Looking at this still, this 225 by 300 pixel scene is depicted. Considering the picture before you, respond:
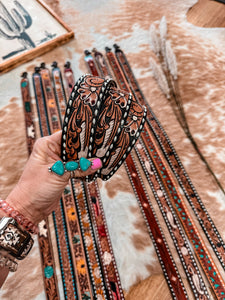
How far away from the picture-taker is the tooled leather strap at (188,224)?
31.7 inches

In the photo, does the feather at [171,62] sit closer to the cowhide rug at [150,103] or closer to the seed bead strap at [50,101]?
the cowhide rug at [150,103]

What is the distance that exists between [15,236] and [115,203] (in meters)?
0.47

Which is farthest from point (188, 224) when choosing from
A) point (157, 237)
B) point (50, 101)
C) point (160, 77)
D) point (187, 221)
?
point (50, 101)

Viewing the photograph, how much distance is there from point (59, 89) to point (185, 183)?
0.90m

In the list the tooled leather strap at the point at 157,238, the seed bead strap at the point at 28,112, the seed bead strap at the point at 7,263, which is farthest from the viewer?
the seed bead strap at the point at 28,112

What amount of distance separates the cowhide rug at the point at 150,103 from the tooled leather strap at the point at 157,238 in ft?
0.08

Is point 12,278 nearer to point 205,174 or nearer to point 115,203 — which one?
point 115,203

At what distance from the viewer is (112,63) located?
1.49 meters

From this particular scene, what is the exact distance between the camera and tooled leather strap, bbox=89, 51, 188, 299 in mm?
800

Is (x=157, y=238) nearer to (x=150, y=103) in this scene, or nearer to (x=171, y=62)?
(x=150, y=103)

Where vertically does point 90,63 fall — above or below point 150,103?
above

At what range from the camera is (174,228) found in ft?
3.01

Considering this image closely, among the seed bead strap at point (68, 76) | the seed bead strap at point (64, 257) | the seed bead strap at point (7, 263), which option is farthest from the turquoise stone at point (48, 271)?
the seed bead strap at point (68, 76)

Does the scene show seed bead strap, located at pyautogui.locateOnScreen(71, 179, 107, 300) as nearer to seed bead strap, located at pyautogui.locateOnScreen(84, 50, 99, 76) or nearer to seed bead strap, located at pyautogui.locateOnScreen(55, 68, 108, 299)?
seed bead strap, located at pyautogui.locateOnScreen(55, 68, 108, 299)
